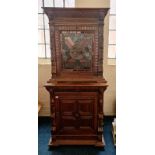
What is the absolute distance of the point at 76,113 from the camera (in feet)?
7.72

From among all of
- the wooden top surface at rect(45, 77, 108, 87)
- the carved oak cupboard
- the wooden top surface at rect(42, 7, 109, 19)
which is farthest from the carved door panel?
the wooden top surface at rect(42, 7, 109, 19)

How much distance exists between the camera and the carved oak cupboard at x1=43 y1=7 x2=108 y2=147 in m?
2.25

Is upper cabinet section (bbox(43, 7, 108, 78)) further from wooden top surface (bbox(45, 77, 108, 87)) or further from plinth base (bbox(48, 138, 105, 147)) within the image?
plinth base (bbox(48, 138, 105, 147))

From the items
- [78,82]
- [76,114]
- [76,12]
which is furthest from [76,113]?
[76,12]

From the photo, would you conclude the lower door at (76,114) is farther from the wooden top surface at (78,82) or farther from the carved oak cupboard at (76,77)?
the wooden top surface at (78,82)

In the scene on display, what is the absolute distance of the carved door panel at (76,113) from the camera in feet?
7.57

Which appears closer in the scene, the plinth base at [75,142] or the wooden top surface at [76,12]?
the wooden top surface at [76,12]

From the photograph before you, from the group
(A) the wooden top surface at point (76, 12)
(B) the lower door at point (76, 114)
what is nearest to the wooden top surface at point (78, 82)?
(B) the lower door at point (76, 114)

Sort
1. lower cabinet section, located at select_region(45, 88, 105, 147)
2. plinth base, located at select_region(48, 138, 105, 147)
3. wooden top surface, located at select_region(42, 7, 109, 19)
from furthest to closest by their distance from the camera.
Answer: plinth base, located at select_region(48, 138, 105, 147) → lower cabinet section, located at select_region(45, 88, 105, 147) → wooden top surface, located at select_region(42, 7, 109, 19)

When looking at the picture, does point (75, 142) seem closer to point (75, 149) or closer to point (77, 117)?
point (75, 149)
